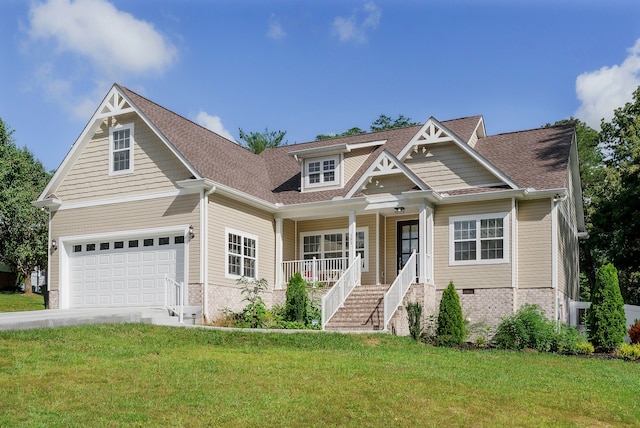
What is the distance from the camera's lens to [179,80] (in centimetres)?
1848

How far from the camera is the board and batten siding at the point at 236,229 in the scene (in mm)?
20516

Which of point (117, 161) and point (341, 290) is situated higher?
point (117, 161)

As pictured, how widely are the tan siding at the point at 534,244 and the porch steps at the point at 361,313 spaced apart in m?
4.11

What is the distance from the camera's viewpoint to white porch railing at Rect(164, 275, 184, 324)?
63.3 feet

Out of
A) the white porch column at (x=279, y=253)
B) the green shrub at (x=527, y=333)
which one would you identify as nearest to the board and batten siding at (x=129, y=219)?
the white porch column at (x=279, y=253)

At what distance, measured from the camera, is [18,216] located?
39.4 m

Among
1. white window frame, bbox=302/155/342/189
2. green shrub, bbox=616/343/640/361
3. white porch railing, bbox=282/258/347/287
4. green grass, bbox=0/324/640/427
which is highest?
white window frame, bbox=302/155/342/189

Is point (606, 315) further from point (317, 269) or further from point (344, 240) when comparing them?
point (317, 269)

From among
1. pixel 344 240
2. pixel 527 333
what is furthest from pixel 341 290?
pixel 527 333

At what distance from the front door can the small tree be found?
6.03 m

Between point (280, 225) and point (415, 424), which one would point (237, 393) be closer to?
point (415, 424)

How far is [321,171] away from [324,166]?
0.21 metres

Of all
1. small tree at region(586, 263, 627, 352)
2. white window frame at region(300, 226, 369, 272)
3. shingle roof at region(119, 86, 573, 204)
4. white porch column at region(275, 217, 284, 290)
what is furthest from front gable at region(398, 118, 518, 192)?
white porch column at region(275, 217, 284, 290)

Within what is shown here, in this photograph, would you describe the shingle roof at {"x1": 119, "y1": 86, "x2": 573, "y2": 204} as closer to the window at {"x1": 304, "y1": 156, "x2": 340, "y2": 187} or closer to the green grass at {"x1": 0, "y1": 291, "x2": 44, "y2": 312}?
the window at {"x1": 304, "y1": 156, "x2": 340, "y2": 187}
